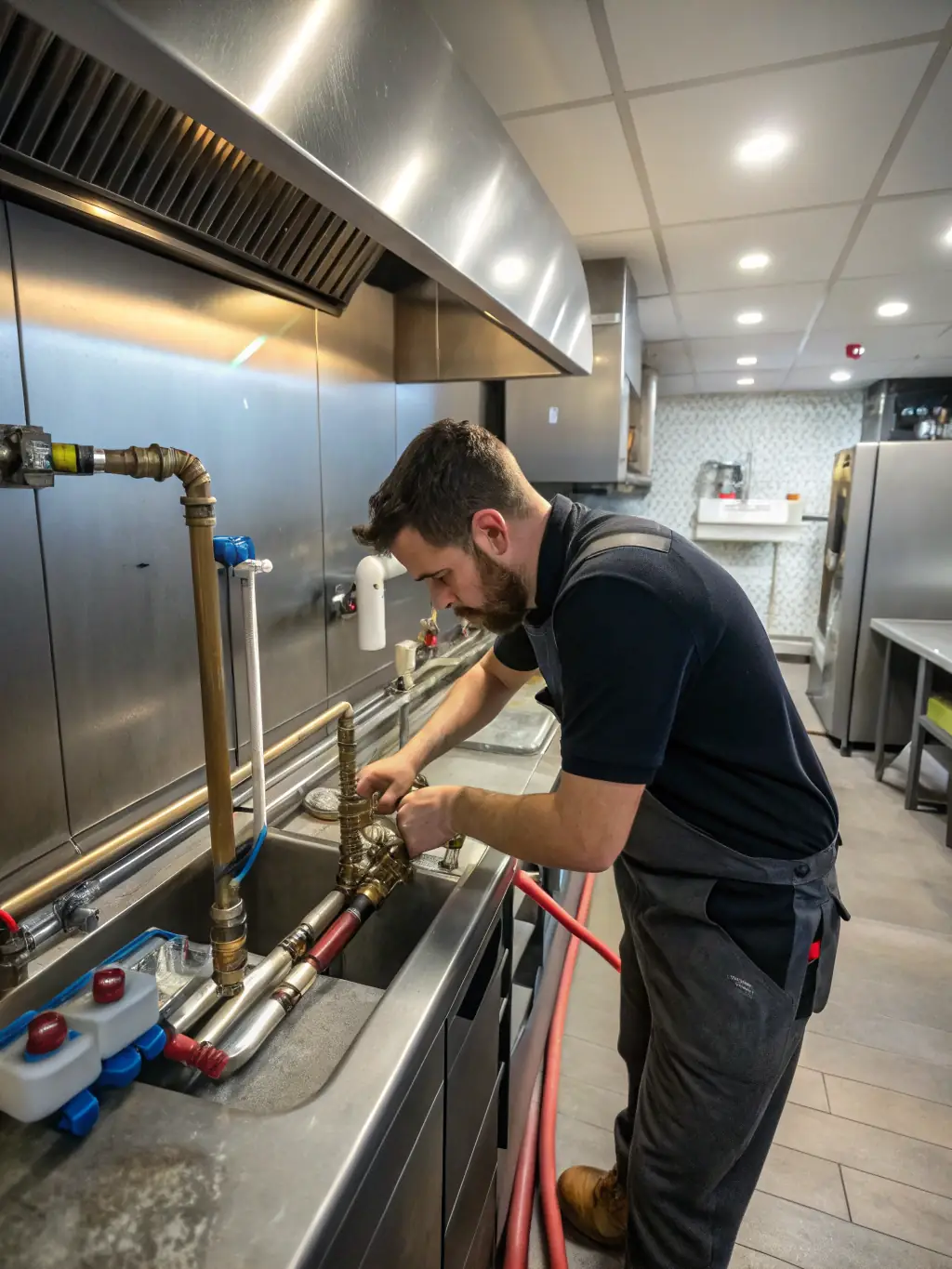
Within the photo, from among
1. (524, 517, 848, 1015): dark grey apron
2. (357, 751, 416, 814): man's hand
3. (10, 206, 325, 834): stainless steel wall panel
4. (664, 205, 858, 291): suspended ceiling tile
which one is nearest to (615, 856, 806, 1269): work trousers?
(524, 517, 848, 1015): dark grey apron

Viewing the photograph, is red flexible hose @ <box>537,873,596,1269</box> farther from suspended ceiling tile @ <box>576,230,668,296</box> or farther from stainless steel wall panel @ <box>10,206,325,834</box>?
suspended ceiling tile @ <box>576,230,668,296</box>

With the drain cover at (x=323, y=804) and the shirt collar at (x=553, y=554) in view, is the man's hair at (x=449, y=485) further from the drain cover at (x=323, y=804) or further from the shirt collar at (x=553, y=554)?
the drain cover at (x=323, y=804)

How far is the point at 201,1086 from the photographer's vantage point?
744 mm

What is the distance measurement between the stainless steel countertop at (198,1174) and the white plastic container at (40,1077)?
38mm

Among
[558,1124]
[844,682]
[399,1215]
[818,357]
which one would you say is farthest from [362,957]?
[818,357]

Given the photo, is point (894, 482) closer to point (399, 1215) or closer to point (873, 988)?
point (873, 988)

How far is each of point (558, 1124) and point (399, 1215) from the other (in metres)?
1.04

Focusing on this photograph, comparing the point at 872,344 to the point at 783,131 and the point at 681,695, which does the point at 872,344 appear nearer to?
the point at 783,131

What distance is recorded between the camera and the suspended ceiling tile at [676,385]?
15.5ft

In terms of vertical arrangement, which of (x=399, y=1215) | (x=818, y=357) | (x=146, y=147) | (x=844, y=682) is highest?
(x=818, y=357)

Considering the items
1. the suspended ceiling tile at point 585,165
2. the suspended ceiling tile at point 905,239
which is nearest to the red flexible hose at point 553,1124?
the suspended ceiling tile at point 585,165

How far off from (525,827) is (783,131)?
1.79 m

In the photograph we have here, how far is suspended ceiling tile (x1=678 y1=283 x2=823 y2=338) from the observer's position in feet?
9.46

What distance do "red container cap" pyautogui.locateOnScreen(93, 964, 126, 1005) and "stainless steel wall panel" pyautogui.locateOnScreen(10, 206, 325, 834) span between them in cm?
41
